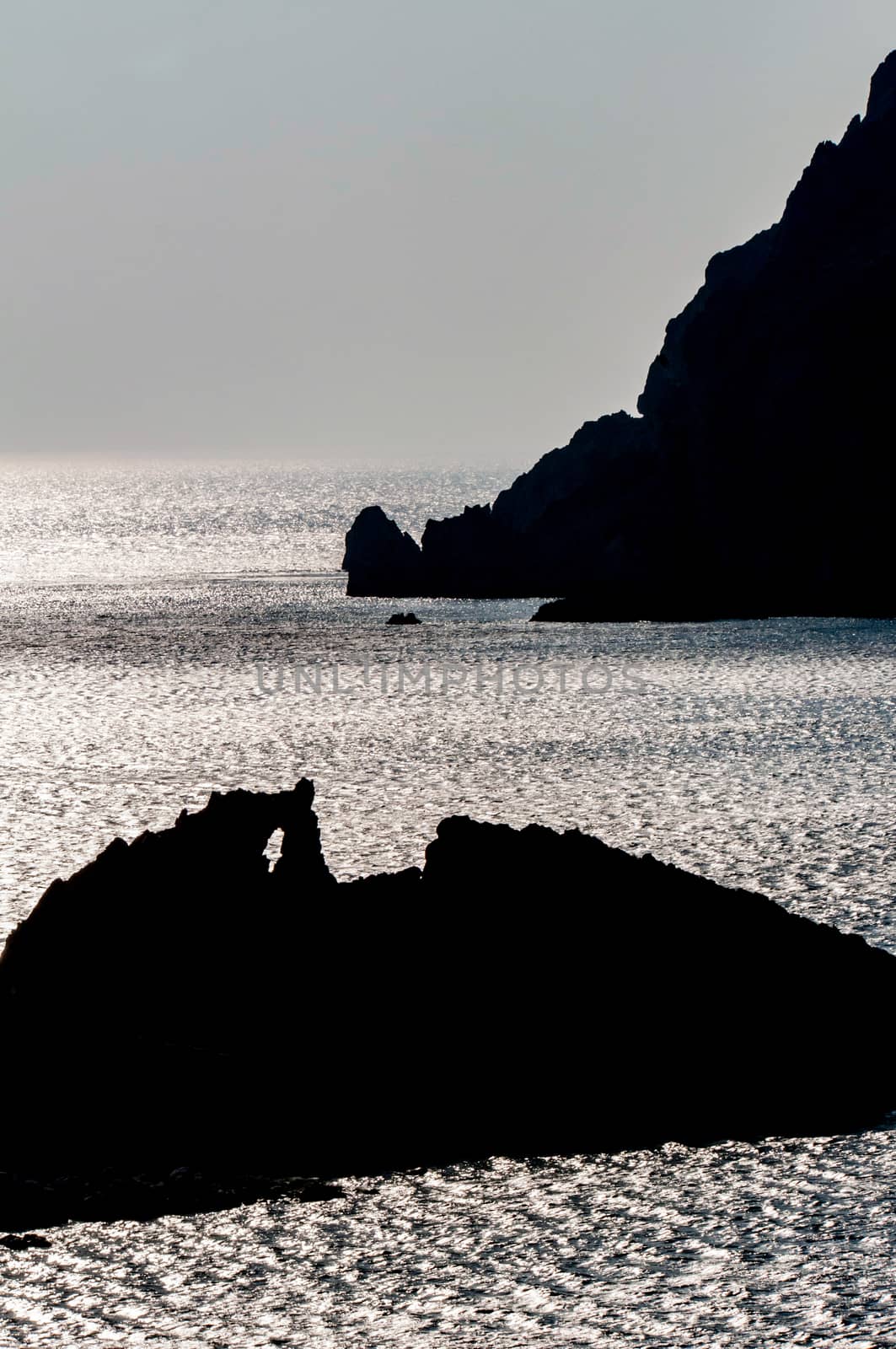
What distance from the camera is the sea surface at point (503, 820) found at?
8594 millimetres

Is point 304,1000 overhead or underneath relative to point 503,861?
underneath

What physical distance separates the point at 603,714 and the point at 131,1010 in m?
29.2

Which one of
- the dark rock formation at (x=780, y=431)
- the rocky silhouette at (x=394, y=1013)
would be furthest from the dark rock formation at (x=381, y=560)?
the rocky silhouette at (x=394, y=1013)

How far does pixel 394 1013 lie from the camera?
1145cm

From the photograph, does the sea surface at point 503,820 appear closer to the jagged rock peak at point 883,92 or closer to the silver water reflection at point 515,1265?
the silver water reflection at point 515,1265

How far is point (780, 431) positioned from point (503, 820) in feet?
189

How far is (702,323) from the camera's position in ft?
270

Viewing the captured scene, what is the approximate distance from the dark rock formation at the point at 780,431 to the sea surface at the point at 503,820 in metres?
6.34

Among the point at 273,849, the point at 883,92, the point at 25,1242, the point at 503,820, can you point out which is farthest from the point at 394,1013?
the point at 883,92

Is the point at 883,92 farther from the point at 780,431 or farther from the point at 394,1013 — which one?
the point at 394,1013

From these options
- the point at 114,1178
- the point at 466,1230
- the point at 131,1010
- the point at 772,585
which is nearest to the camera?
the point at 466,1230

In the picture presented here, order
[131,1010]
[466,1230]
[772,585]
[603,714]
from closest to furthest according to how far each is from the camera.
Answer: [466,1230]
[131,1010]
[603,714]
[772,585]

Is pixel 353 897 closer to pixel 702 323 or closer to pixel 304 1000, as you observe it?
pixel 304 1000

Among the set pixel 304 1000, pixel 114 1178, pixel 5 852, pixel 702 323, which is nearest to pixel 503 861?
pixel 304 1000
